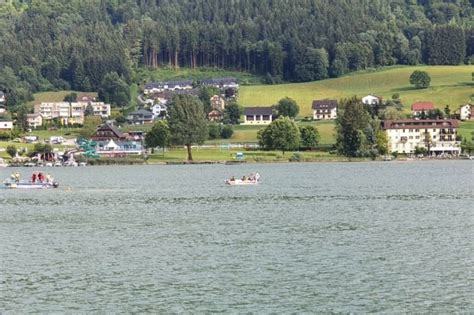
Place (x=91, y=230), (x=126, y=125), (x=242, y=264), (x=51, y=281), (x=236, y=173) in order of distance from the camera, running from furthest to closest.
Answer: (x=126, y=125)
(x=236, y=173)
(x=91, y=230)
(x=242, y=264)
(x=51, y=281)

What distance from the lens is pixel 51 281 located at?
35969 mm

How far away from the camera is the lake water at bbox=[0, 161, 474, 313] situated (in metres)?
32.4

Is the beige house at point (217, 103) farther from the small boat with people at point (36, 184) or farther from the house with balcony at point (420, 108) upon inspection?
the small boat with people at point (36, 184)

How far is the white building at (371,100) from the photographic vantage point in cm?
17350

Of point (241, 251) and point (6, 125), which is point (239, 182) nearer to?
point (241, 251)

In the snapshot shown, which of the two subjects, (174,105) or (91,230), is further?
(174,105)

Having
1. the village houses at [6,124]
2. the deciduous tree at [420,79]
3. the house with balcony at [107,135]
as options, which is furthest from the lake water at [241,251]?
the deciduous tree at [420,79]

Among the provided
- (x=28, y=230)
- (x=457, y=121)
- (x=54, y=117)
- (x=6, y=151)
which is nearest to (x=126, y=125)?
(x=54, y=117)

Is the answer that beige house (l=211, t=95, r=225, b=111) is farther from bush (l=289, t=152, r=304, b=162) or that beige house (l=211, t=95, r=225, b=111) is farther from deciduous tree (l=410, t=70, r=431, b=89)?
bush (l=289, t=152, r=304, b=162)

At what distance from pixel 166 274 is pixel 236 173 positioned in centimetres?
7253

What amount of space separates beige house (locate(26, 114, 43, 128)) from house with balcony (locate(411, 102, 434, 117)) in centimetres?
7034

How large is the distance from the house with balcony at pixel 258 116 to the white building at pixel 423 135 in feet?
107

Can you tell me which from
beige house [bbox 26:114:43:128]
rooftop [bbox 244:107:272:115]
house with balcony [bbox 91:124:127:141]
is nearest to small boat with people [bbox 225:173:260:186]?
house with balcony [bbox 91:124:127:141]

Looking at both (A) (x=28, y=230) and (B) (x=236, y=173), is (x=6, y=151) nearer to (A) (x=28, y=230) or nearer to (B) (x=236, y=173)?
(B) (x=236, y=173)
